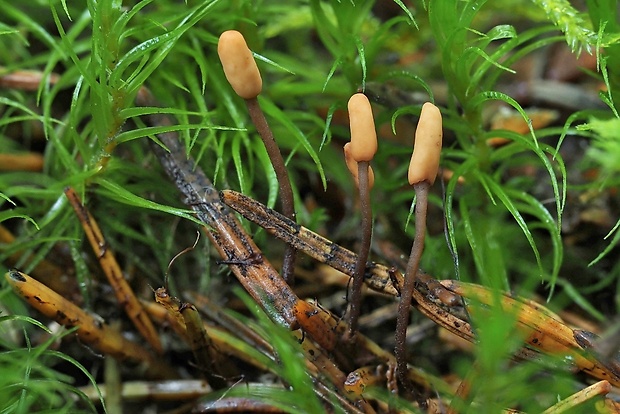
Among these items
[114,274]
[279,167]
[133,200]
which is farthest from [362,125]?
[114,274]

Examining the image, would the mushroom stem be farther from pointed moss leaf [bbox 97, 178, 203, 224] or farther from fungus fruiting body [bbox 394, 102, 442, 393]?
pointed moss leaf [bbox 97, 178, 203, 224]

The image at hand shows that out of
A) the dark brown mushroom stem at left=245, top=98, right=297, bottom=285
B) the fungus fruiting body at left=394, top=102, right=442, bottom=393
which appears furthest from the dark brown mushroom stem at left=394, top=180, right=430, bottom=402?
the dark brown mushroom stem at left=245, top=98, right=297, bottom=285

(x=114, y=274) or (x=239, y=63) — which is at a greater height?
(x=239, y=63)

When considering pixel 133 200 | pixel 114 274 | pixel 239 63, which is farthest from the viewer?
pixel 114 274

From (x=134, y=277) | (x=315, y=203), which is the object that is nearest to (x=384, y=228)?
(x=315, y=203)

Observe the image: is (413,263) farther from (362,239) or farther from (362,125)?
(362,125)

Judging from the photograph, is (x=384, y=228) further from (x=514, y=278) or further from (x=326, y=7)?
(x=326, y=7)
